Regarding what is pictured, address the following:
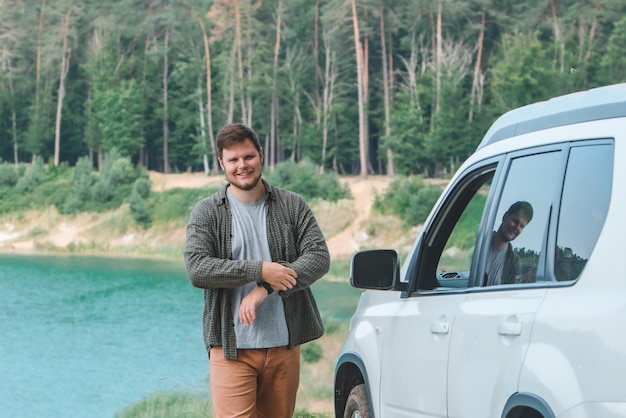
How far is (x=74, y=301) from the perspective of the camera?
41.0 meters

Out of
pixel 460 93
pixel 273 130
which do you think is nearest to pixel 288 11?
pixel 273 130

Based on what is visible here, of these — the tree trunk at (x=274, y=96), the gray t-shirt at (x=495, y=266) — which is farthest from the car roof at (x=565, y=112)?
the tree trunk at (x=274, y=96)

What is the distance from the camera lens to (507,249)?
2748mm

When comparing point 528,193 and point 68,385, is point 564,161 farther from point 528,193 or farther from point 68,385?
point 68,385

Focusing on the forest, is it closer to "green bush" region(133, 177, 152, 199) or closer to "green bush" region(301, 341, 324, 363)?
"green bush" region(133, 177, 152, 199)

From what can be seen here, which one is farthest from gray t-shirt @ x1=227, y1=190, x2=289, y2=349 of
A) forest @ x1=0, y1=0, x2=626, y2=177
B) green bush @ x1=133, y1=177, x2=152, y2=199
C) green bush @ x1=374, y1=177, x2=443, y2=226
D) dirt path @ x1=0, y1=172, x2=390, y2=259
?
green bush @ x1=133, y1=177, x2=152, y2=199

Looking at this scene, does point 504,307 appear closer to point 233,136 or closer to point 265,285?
point 265,285

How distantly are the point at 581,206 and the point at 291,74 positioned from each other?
5037 cm

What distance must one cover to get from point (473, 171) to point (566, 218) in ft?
2.22

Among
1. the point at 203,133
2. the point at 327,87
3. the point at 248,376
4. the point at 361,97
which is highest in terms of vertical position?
the point at 327,87

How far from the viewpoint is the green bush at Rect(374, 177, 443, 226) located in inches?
1795

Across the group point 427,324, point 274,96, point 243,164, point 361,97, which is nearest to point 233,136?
point 243,164

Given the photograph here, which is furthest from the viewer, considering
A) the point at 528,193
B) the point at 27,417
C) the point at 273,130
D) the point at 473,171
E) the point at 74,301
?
the point at 273,130

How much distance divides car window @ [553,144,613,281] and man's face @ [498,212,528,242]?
0.24 meters
